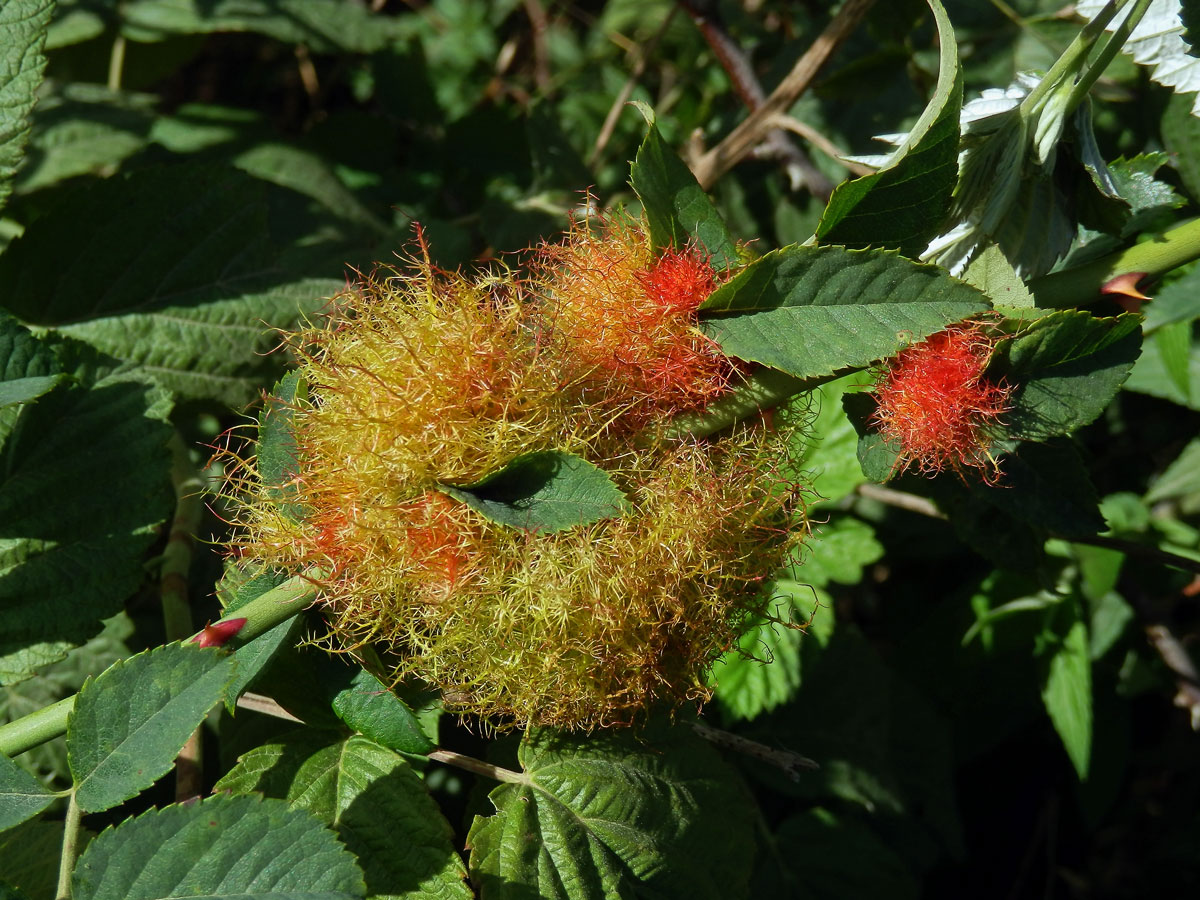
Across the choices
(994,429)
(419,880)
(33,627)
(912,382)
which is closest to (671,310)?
(912,382)

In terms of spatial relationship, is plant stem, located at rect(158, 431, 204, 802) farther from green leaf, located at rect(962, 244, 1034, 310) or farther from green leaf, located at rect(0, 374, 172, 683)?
green leaf, located at rect(962, 244, 1034, 310)

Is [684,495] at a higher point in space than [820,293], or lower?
lower

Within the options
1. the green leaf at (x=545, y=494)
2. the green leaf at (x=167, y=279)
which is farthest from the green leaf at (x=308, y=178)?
the green leaf at (x=545, y=494)

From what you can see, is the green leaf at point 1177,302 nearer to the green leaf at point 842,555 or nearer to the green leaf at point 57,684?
the green leaf at point 842,555

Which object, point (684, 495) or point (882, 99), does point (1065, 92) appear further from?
point (882, 99)

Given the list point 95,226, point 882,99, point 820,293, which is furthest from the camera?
point 882,99

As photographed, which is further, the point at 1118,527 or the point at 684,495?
the point at 1118,527

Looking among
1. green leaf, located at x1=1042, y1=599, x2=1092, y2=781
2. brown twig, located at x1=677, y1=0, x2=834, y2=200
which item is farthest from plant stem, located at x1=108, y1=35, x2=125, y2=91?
green leaf, located at x1=1042, y1=599, x2=1092, y2=781
